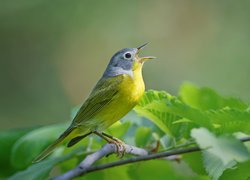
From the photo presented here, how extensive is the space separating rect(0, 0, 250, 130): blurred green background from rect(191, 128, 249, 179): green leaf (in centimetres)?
393

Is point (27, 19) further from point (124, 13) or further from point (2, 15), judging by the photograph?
point (124, 13)

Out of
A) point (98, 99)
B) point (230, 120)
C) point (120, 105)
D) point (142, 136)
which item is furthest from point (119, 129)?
point (230, 120)

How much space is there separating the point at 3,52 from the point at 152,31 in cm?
141

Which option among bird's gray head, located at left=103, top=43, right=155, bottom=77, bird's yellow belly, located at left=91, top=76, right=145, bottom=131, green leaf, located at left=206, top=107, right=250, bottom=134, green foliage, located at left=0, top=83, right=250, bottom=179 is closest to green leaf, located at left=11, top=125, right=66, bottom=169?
green foliage, located at left=0, top=83, right=250, bottom=179

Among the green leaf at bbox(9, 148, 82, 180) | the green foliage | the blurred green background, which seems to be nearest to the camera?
the green foliage

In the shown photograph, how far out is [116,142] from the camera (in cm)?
144

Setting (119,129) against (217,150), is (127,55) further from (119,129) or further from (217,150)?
(217,150)

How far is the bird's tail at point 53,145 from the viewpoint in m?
1.56

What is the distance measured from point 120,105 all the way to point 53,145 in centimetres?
23

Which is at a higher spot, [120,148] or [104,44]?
[120,148]

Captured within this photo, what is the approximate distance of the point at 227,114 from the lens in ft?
3.66

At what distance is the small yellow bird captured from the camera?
5.32 ft

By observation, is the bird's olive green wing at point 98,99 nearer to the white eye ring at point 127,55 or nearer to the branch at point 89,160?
the white eye ring at point 127,55

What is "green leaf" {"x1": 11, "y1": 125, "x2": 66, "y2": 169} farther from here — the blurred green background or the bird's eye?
the blurred green background
